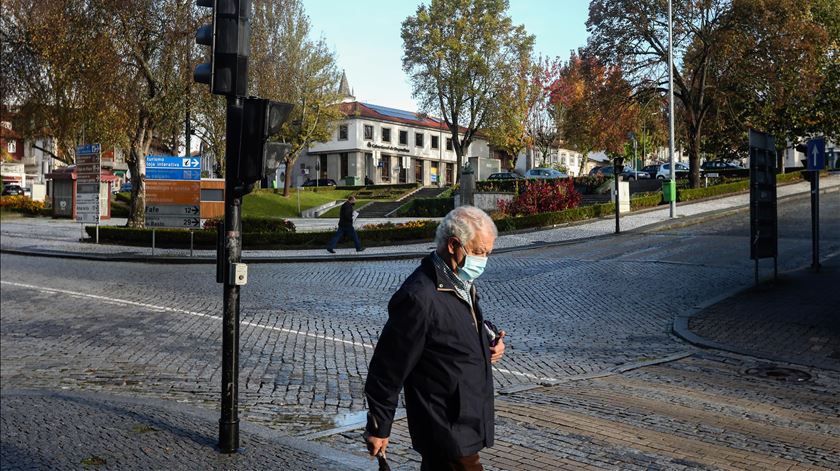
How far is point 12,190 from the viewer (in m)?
4.41

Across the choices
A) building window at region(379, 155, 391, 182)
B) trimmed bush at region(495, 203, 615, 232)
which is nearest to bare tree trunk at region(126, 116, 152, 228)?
trimmed bush at region(495, 203, 615, 232)

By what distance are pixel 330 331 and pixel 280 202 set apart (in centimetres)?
3475

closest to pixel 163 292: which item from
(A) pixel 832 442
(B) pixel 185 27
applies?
(A) pixel 832 442

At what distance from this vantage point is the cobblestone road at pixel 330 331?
5.74 m

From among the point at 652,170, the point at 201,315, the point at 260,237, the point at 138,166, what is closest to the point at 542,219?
the point at 260,237

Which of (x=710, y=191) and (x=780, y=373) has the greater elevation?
(x=710, y=191)

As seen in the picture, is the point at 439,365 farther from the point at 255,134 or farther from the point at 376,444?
the point at 255,134

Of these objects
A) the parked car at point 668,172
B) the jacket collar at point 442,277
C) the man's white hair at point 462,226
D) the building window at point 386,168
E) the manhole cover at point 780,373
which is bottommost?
the manhole cover at point 780,373

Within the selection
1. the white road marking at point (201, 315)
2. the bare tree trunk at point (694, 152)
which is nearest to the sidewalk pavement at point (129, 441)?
the white road marking at point (201, 315)

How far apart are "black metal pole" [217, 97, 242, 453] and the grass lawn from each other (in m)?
32.7

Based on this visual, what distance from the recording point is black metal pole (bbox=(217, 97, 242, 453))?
498 cm

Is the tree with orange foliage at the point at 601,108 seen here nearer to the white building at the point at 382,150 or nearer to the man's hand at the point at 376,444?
the white building at the point at 382,150

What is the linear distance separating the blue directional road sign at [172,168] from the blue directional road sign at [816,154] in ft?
51.4

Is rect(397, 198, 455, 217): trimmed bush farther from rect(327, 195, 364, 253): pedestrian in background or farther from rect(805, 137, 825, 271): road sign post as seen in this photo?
rect(805, 137, 825, 271): road sign post
